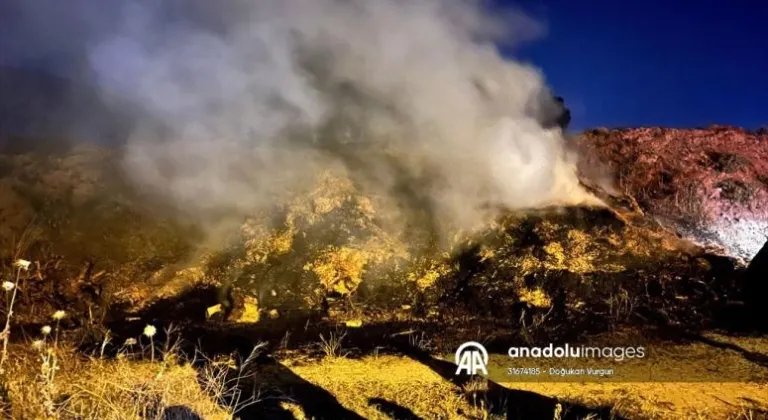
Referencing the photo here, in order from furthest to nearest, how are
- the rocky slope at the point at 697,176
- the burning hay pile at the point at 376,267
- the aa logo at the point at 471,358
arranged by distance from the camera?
the rocky slope at the point at 697,176
the burning hay pile at the point at 376,267
the aa logo at the point at 471,358

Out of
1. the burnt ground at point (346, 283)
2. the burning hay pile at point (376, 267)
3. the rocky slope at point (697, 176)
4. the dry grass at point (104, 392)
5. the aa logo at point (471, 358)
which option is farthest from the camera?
the rocky slope at point (697, 176)

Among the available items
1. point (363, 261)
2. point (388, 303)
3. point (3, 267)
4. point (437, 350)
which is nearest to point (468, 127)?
point (363, 261)

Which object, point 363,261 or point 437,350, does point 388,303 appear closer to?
point 363,261

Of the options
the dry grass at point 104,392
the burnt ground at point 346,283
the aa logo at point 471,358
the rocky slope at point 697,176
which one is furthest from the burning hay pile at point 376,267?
the dry grass at point 104,392

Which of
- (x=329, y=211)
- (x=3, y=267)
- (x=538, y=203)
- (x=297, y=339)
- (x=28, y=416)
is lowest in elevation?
(x=28, y=416)

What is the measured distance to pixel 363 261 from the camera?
10570 millimetres

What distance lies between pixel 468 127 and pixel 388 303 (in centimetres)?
550

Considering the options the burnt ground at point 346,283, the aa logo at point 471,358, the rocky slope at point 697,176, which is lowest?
the aa logo at point 471,358

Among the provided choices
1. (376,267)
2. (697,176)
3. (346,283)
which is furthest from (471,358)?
(697,176)

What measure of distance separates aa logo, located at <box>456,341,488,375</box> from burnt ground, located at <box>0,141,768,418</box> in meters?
0.18

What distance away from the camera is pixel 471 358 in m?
7.03

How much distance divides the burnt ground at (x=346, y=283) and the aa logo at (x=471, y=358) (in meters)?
0.18

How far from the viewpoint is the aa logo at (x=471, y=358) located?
6.71 metres

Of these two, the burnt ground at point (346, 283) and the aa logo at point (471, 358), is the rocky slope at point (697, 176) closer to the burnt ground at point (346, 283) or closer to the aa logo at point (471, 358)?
the burnt ground at point (346, 283)
